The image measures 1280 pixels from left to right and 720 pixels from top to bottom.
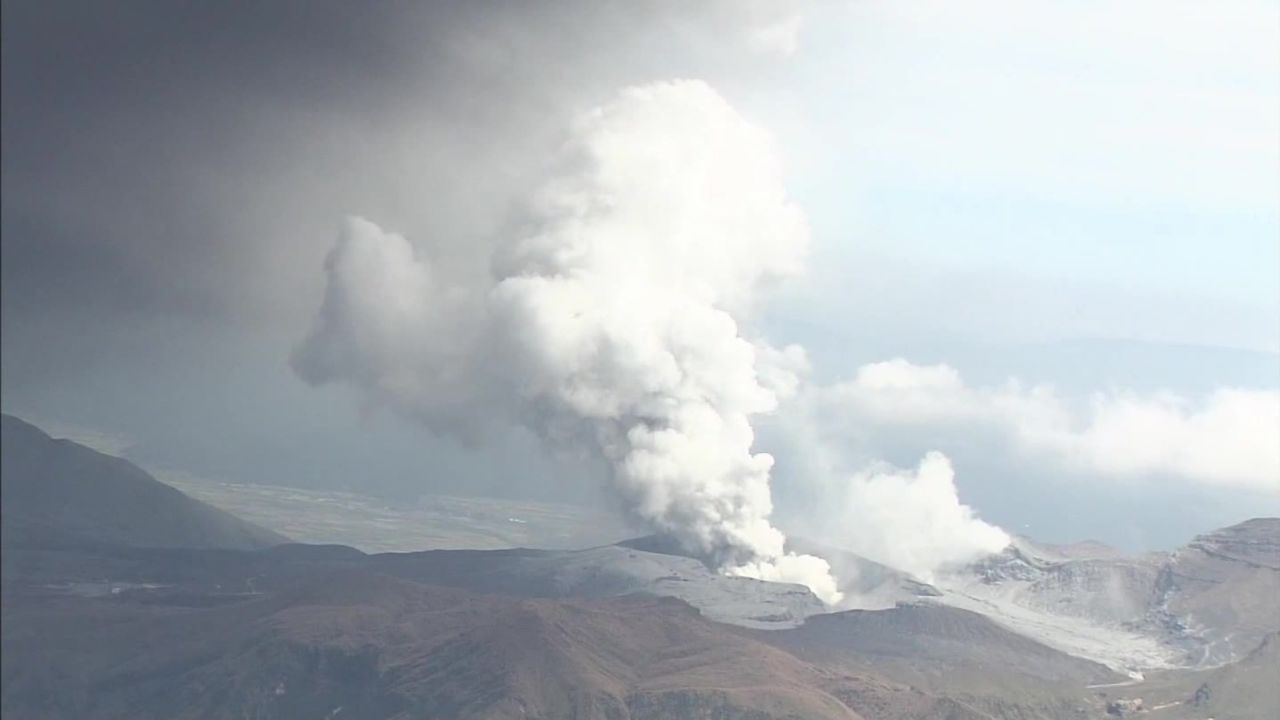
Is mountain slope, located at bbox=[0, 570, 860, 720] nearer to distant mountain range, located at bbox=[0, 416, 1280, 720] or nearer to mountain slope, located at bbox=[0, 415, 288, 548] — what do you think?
distant mountain range, located at bbox=[0, 416, 1280, 720]

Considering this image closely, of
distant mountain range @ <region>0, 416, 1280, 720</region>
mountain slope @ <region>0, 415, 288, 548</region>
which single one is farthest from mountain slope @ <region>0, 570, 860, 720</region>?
mountain slope @ <region>0, 415, 288, 548</region>

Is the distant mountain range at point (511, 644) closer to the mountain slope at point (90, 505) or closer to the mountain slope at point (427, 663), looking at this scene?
the mountain slope at point (427, 663)

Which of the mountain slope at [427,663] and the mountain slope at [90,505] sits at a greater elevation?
the mountain slope at [90,505]

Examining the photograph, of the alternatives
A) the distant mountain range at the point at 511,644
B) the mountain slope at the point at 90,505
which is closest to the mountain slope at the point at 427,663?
the distant mountain range at the point at 511,644

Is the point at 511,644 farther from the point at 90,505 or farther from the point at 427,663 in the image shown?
the point at 90,505

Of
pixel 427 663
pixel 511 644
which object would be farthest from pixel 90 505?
pixel 511 644

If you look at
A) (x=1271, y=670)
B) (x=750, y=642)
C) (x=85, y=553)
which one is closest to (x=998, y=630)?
(x=1271, y=670)

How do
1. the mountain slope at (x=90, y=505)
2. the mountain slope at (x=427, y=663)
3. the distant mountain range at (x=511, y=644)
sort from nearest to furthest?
the mountain slope at (x=90, y=505), the distant mountain range at (x=511, y=644), the mountain slope at (x=427, y=663)
